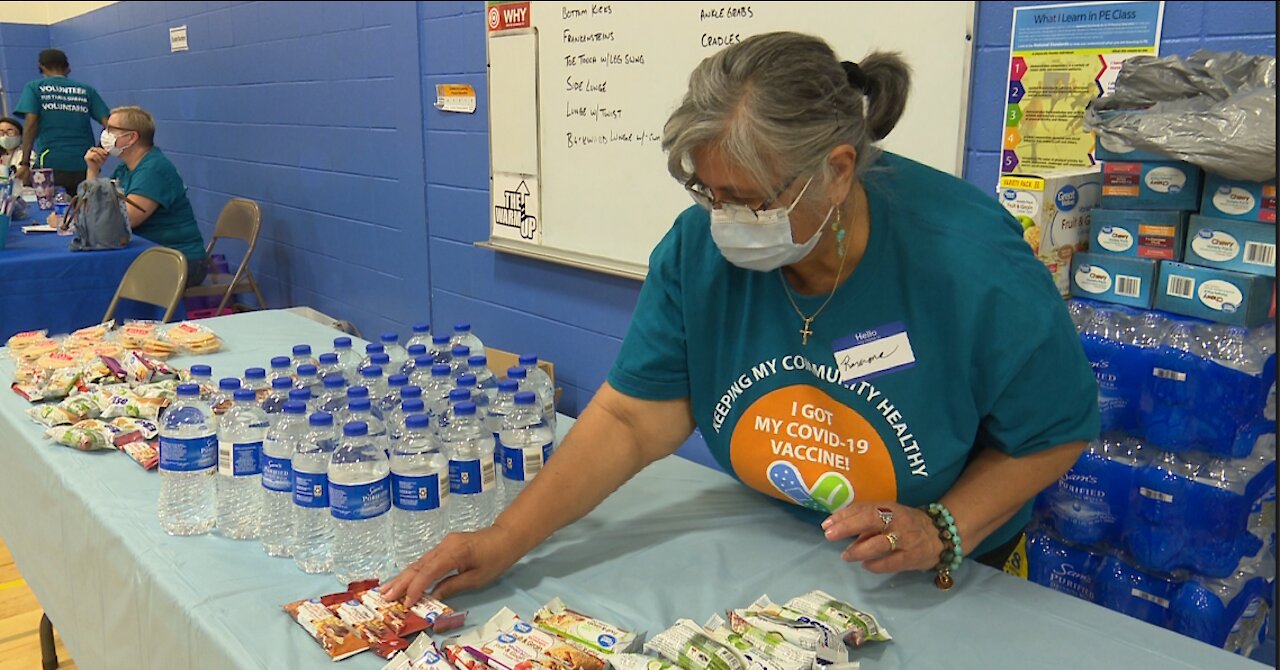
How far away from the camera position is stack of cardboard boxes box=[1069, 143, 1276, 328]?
150 cm

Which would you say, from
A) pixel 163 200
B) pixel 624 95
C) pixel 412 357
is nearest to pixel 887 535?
pixel 412 357

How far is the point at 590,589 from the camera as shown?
1.30m

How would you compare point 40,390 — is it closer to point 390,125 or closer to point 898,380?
point 898,380

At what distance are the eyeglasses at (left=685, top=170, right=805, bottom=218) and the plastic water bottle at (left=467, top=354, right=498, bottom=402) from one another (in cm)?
67

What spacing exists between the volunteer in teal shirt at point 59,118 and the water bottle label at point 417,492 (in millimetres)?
6632

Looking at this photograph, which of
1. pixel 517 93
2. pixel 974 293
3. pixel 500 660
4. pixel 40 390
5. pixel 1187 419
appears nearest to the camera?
pixel 500 660

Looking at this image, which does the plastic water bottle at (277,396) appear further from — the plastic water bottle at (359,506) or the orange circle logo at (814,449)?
the orange circle logo at (814,449)

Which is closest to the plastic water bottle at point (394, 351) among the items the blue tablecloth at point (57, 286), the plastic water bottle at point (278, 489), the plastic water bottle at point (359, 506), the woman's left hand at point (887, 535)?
the plastic water bottle at point (278, 489)

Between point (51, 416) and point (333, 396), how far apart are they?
76 cm

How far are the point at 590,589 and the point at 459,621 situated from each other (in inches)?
7.9

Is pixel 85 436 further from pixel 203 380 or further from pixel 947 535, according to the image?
pixel 947 535

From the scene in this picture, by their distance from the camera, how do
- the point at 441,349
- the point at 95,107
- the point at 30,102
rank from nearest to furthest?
1. the point at 441,349
2. the point at 30,102
3. the point at 95,107

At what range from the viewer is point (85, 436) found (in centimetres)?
181

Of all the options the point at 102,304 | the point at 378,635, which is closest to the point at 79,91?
the point at 102,304
